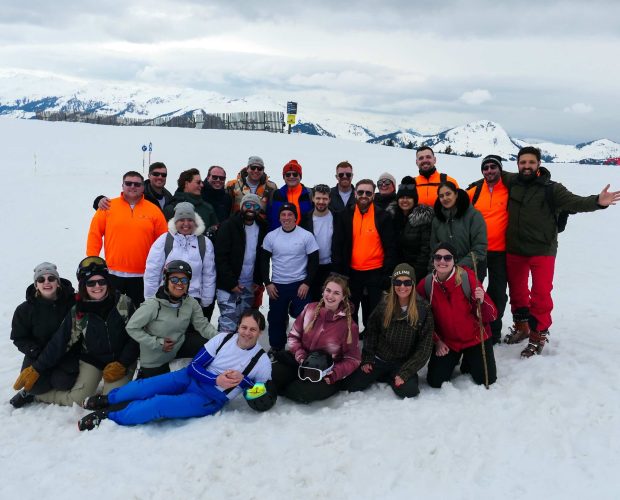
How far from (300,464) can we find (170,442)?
1283 millimetres

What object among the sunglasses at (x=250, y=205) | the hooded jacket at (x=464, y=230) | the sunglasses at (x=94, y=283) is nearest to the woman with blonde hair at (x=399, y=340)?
the hooded jacket at (x=464, y=230)

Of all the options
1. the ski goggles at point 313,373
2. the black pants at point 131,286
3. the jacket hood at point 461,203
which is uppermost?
the jacket hood at point 461,203

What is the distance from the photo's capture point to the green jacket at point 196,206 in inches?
255

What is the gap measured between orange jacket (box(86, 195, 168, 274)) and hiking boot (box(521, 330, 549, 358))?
5.11m

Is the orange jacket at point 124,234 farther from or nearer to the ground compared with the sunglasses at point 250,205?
nearer to the ground

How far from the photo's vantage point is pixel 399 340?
5.40 m

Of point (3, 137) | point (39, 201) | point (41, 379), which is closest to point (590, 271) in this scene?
point (41, 379)

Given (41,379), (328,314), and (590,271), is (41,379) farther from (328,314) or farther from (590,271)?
(590,271)

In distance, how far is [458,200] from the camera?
563 cm

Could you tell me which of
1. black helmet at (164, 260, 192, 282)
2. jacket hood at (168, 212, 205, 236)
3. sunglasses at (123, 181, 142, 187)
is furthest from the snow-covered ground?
sunglasses at (123, 181, 142, 187)

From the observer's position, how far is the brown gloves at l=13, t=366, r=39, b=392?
517cm

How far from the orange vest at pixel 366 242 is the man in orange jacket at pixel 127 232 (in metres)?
2.69

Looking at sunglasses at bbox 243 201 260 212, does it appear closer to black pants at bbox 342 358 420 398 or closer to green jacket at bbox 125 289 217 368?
green jacket at bbox 125 289 217 368

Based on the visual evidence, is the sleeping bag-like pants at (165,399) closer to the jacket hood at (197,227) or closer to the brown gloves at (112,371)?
the brown gloves at (112,371)
